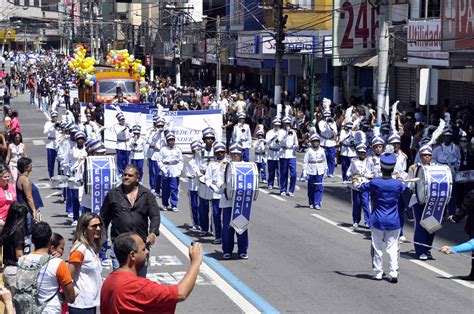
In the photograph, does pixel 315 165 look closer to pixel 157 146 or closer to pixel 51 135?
pixel 157 146

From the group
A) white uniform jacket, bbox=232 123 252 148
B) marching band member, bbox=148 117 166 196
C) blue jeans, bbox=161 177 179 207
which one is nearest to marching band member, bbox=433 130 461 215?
blue jeans, bbox=161 177 179 207

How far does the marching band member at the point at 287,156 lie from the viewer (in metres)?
23.4

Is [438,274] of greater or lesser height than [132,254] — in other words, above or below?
below

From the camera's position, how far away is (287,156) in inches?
925

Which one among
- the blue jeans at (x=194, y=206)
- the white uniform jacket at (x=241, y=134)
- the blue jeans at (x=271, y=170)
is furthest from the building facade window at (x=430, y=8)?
the blue jeans at (x=194, y=206)

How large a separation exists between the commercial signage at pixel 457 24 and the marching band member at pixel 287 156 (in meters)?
5.74

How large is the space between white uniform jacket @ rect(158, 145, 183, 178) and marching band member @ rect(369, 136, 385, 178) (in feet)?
14.2

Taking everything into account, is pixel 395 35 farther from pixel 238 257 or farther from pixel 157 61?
pixel 157 61

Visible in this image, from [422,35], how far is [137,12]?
78.6 meters

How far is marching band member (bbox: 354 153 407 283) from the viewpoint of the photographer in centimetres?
1371

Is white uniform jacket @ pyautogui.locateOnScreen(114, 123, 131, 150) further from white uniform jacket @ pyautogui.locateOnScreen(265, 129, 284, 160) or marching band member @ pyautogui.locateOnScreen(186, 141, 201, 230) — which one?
marching band member @ pyautogui.locateOnScreen(186, 141, 201, 230)

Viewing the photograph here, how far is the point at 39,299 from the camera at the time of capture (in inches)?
347

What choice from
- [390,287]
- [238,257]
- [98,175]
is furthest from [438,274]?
[98,175]

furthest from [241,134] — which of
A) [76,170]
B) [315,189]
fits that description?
[76,170]
